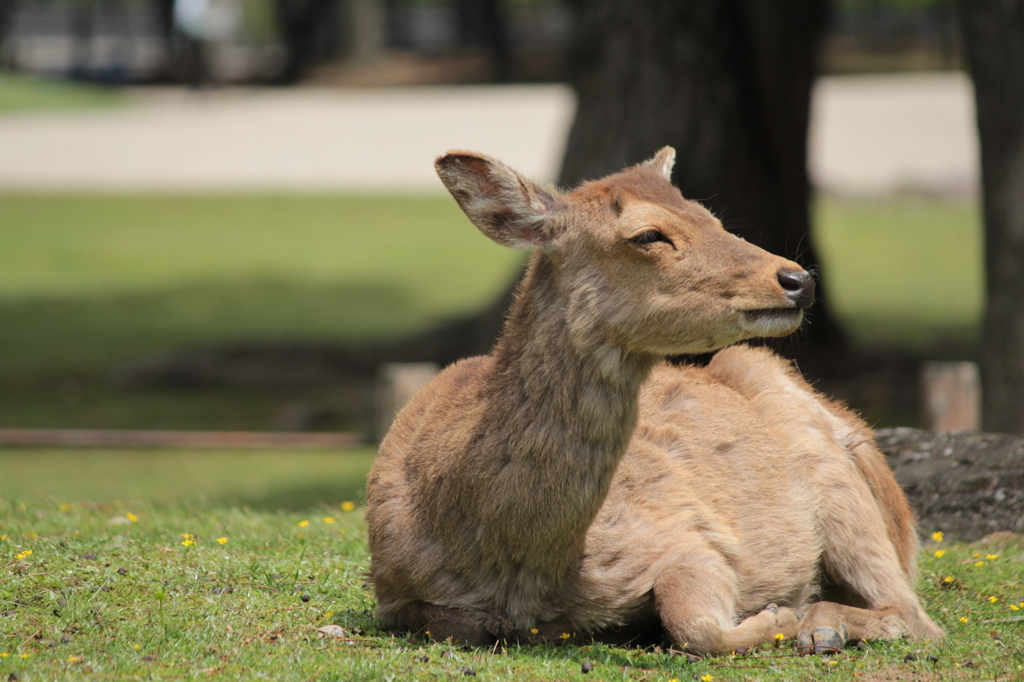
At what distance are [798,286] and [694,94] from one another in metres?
7.17

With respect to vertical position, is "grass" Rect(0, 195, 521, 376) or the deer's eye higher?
the deer's eye

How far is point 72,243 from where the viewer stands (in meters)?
23.2

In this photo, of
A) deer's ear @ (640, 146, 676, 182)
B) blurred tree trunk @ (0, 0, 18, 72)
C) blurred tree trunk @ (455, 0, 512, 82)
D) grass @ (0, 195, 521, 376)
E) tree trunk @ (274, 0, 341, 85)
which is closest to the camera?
deer's ear @ (640, 146, 676, 182)

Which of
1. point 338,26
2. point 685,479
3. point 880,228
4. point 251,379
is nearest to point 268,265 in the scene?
point 251,379

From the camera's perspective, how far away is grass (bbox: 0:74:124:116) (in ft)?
137

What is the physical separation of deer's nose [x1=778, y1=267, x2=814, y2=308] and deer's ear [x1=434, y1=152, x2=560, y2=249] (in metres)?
0.95

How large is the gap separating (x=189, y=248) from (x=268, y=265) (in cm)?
205

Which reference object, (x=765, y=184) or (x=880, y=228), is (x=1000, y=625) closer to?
(x=765, y=184)

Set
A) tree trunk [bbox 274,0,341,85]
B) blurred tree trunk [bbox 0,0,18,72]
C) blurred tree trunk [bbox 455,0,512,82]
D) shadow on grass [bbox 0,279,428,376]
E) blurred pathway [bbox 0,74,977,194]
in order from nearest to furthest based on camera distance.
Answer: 1. shadow on grass [bbox 0,279,428,376]
2. blurred pathway [bbox 0,74,977,194]
3. blurred tree trunk [bbox 455,0,512,82]
4. tree trunk [bbox 274,0,341,85]
5. blurred tree trunk [bbox 0,0,18,72]

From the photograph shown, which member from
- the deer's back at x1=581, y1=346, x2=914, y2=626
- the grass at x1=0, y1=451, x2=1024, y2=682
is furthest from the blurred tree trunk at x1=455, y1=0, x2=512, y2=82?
the deer's back at x1=581, y1=346, x2=914, y2=626

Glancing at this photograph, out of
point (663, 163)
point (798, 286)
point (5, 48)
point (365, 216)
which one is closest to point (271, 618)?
point (798, 286)

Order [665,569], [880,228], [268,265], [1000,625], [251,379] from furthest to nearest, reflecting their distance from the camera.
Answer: [880,228] < [268,265] < [251,379] < [1000,625] < [665,569]

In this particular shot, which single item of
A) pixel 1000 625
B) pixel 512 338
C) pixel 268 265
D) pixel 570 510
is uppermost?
pixel 512 338

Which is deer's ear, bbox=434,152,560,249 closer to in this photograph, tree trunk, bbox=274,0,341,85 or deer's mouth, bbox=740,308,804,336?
deer's mouth, bbox=740,308,804,336
